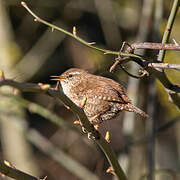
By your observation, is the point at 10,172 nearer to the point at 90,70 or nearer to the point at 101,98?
the point at 101,98

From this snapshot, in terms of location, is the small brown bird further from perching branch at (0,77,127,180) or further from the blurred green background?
perching branch at (0,77,127,180)

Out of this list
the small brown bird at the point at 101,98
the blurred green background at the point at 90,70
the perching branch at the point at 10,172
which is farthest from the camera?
the blurred green background at the point at 90,70

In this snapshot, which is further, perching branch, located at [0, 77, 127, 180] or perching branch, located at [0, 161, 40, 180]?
perching branch, located at [0, 161, 40, 180]

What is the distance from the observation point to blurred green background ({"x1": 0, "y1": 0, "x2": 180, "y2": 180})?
13.9 feet

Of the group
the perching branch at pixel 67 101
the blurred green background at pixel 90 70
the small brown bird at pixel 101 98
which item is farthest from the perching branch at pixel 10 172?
the blurred green background at pixel 90 70

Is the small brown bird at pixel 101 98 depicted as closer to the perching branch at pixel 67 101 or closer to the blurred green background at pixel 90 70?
the blurred green background at pixel 90 70

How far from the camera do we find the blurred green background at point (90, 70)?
167 inches

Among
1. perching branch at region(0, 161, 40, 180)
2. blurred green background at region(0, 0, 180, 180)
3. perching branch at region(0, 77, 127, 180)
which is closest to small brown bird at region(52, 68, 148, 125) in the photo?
blurred green background at region(0, 0, 180, 180)

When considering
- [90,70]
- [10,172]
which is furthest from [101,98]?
[10,172]

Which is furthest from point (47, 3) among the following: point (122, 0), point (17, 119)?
point (17, 119)

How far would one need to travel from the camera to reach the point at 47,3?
249 inches

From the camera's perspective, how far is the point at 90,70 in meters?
3.74

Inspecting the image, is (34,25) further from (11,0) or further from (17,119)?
(17,119)

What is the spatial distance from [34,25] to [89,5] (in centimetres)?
152
